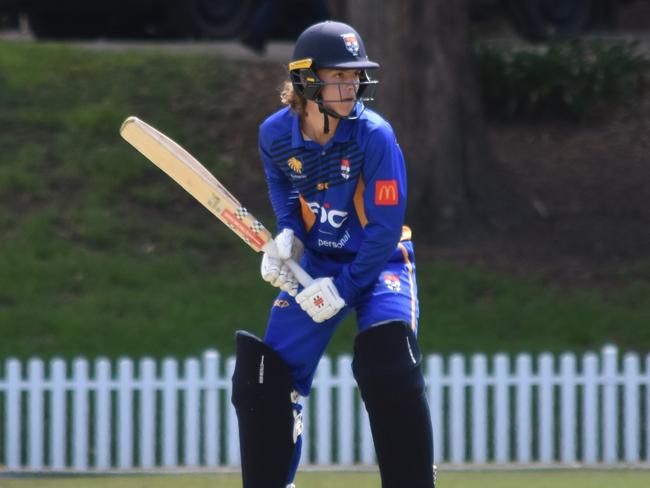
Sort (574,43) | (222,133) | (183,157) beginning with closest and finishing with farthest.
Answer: (183,157) < (222,133) < (574,43)

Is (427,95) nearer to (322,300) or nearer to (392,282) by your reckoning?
(392,282)

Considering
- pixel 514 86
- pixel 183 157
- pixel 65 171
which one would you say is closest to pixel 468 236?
pixel 514 86

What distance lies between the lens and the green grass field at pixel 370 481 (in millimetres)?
6293

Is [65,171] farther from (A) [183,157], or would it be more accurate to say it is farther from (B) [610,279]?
(A) [183,157]

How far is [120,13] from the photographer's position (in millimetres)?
Answer: 13680

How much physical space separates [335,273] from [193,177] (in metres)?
0.59

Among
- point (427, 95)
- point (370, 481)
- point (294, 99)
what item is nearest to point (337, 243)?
point (294, 99)

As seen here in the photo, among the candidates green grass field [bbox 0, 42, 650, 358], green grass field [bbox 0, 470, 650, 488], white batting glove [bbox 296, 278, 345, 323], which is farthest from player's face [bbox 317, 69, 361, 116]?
green grass field [bbox 0, 42, 650, 358]

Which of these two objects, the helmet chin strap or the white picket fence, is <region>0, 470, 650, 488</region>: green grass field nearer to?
the white picket fence

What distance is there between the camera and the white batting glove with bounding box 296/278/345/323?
14.7ft

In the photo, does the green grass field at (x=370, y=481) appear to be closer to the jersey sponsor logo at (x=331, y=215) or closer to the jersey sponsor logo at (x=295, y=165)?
the jersey sponsor logo at (x=331, y=215)

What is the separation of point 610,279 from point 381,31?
2.29 meters

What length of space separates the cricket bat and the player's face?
528mm

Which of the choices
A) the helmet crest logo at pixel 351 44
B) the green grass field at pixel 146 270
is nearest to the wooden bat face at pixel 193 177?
the helmet crest logo at pixel 351 44
